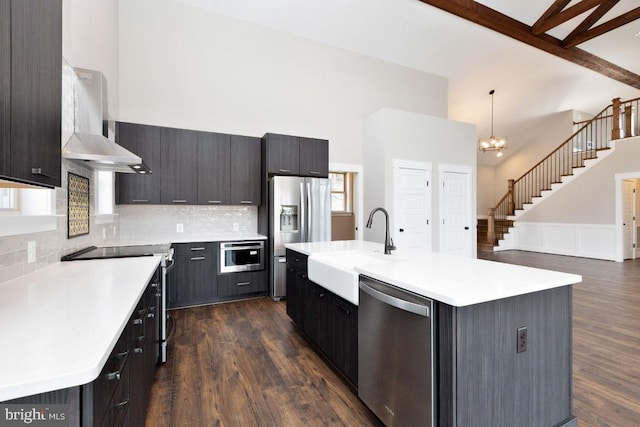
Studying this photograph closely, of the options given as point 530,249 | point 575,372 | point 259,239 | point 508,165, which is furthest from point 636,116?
point 259,239

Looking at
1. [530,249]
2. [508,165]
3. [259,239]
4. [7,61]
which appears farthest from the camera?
[508,165]

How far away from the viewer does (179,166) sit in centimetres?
407

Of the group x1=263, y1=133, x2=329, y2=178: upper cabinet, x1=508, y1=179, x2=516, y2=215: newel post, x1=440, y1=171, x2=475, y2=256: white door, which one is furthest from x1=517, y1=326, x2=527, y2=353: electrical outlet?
x1=508, y1=179, x2=516, y2=215: newel post

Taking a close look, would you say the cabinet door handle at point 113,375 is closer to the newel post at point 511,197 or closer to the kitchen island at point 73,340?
the kitchen island at point 73,340

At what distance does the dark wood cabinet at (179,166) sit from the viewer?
398 cm

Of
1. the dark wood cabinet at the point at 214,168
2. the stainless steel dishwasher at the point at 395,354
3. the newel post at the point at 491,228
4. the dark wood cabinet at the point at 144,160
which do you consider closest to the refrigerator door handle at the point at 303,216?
the dark wood cabinet at the point at 214,168

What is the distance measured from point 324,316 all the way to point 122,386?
1.48 metres

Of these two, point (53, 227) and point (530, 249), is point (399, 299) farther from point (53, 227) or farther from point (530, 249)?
point (530, 249)

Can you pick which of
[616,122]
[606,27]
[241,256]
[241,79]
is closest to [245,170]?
[241,256]

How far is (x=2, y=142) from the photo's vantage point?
2.95 ft

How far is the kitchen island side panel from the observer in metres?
1.29

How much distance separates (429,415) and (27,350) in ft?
4.83

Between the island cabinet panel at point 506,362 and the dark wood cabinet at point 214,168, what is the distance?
143 inches

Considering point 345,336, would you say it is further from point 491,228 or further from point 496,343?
point 491,228
